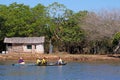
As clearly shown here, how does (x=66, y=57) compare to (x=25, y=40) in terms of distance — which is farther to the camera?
(x=25, y=40)

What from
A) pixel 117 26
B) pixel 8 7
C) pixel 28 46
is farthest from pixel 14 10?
pixel 117 26

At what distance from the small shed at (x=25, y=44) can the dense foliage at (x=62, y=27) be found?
184 cm

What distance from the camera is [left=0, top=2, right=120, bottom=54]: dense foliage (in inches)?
3012

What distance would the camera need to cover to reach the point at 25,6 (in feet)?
271

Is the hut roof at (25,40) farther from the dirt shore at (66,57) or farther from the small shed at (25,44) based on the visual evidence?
the dirt shore at (66,57)

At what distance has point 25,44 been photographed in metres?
76.2

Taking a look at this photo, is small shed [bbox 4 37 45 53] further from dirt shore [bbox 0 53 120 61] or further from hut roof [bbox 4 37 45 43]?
dirt shore [bbox 0 53 120 61]

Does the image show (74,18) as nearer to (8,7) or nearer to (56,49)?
(56,49)

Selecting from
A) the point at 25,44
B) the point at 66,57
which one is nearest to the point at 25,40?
the point at 25,44

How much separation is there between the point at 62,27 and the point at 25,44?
27.9ft

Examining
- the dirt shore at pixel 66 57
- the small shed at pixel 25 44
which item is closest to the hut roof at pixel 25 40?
the small shed at pixel 25 44

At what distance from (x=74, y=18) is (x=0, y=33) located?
1435 cm

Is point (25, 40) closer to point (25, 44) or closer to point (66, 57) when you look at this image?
point (25, 44)

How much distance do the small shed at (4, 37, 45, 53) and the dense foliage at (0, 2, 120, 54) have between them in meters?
1.84
